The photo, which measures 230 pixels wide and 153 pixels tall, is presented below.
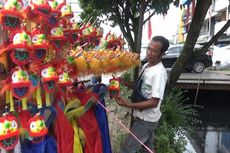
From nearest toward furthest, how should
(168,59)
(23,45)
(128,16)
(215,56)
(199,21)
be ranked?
(23,45), (199,21), (128,16), (168,59), (215,56)

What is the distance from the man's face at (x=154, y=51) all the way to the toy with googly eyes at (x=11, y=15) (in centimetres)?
155

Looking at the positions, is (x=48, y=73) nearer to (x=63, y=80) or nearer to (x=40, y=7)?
(x=63, y=80)

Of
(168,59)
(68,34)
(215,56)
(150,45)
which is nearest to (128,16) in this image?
(150,45)

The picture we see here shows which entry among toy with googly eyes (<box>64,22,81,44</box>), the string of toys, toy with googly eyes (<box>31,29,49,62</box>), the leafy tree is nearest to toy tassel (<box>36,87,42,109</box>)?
the string of toys

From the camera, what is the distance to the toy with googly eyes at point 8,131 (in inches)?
79.2

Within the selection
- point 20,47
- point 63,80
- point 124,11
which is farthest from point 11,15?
point 124,11

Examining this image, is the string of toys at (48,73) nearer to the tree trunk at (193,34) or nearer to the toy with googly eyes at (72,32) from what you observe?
the toy with googly eyes at (72,32)

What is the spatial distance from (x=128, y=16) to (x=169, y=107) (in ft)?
9.24

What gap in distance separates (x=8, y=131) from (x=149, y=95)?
64.7 inches

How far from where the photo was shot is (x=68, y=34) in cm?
277

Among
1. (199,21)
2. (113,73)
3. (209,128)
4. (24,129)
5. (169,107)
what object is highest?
(199,21)

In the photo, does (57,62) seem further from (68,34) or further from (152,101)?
(152,101)

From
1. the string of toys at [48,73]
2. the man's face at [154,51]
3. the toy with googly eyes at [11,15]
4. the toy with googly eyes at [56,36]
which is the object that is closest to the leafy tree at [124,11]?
the man's face at [154,51]

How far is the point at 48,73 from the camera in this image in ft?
7.38
